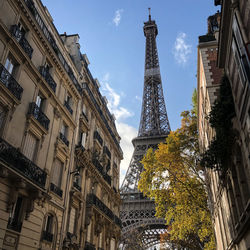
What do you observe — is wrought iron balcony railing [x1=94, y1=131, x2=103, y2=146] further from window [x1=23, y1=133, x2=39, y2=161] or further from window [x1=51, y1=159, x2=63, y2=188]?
window [x1=23, y1=133, x2=39, y2=161]

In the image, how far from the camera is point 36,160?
1452 cm

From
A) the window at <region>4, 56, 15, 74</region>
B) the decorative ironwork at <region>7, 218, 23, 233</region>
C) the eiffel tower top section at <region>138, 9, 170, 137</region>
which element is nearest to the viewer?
the decorative ironwork at <region>7, 218, 23, 233</region>

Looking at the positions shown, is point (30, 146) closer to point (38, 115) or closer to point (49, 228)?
point (38, 115)

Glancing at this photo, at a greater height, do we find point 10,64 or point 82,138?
point 82,138

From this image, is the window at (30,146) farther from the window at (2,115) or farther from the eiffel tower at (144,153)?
the eiffel tower at (144,153)

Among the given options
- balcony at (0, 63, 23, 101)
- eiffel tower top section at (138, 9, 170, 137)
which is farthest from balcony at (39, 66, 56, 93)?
eiffel tower top section at (138, 9, 170, 137)

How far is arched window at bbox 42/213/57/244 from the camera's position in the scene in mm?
14485

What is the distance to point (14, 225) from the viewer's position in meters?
12.1

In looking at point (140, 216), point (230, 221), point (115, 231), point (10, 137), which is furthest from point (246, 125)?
point (140, 216)

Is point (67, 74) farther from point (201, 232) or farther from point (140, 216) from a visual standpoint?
point (140, 216)

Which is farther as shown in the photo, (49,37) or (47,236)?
(49,37)

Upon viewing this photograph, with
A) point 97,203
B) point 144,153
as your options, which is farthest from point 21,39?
point 144,153

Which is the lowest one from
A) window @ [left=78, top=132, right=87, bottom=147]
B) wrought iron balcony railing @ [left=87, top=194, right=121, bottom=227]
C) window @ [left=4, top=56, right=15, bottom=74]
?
wrought iron balcony railing @ [left=87, top=194, right=121, bottom=227]

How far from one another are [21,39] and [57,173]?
8.15m
